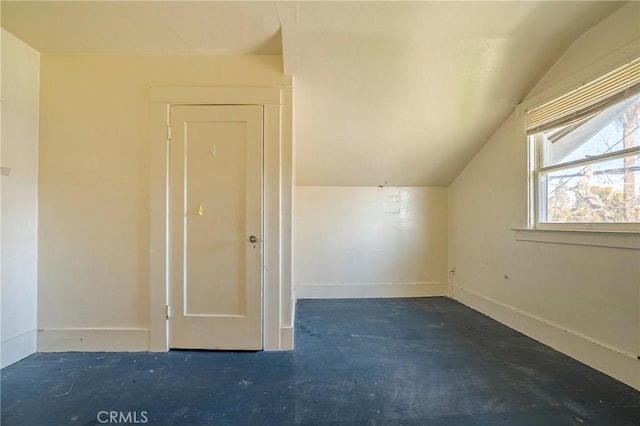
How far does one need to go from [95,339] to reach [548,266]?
12.1 feet

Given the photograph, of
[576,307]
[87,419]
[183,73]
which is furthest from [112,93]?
[576,307]

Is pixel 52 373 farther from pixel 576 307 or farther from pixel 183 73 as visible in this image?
pixel 576 307

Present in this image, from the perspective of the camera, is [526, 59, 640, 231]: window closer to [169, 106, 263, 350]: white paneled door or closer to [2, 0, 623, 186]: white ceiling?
[2, 0, 623, 186]: white ceiling

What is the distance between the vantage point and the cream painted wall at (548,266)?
1810 mm

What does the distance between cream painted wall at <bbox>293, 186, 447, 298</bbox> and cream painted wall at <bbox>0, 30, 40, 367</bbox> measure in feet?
7.87

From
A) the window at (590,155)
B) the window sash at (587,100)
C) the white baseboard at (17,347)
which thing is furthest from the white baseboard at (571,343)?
the white baseboard at (17,347)

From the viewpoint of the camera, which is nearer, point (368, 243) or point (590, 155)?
point (590, 155)

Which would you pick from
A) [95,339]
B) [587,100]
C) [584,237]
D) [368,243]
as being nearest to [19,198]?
[95,339]

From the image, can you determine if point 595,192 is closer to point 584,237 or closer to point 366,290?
point 584,237

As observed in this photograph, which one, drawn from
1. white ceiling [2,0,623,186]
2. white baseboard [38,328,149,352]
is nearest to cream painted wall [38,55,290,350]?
white baseboard [38,328,149,352]

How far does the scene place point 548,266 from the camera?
2.32 metres

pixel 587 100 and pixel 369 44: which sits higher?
pixel 369 44

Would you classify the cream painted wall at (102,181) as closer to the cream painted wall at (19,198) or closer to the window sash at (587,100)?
the cream painted wall at (19,198)

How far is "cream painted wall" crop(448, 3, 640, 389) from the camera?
1.81 meters
